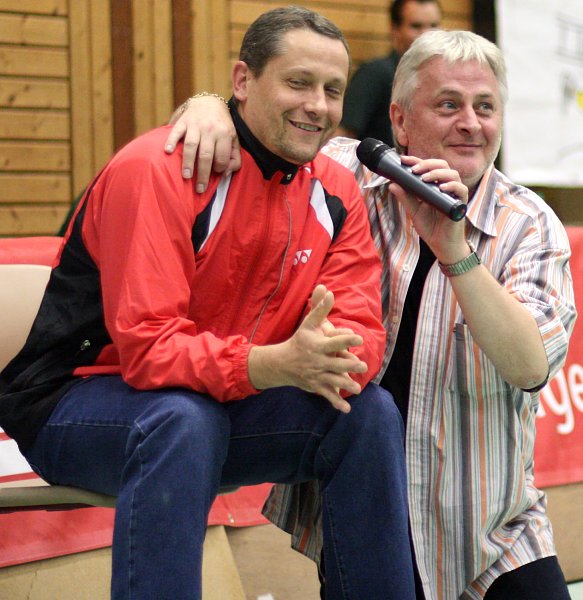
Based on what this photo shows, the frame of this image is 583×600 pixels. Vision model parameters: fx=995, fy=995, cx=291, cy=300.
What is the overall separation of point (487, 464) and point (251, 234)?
66cm

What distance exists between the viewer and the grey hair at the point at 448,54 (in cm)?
201

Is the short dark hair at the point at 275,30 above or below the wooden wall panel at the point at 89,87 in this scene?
above

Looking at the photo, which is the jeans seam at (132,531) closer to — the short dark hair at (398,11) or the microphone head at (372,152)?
the microphone head at (372,152)

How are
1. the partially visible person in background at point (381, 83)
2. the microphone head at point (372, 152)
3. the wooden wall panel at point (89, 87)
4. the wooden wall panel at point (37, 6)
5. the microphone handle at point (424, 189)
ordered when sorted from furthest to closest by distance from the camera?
the wooden wall panel at point (89, 87) → the wooden wall panel at point (37, 6) → the partially visible person in background at point (381, 83) → the microphone head at point (372, 152) → the microphone handle at point (424, 189)

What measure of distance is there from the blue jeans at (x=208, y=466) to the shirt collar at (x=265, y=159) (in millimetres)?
415

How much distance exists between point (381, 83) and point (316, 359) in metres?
2.93

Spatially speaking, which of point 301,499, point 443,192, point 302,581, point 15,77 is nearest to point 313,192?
point 443,192

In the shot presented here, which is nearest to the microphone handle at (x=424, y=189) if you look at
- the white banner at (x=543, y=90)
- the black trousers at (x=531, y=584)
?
the black trousers at (x=531, y=584)

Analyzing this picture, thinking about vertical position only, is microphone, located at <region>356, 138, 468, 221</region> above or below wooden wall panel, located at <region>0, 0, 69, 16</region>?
below

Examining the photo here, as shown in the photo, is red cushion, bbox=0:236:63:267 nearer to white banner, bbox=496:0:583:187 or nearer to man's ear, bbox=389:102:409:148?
man's ear, bbox=389:102:409:148

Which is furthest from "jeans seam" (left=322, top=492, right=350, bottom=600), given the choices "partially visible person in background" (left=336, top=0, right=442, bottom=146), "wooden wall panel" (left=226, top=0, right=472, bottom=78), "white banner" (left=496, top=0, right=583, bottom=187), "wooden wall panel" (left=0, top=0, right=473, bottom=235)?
"white banner" (left=496, top=0, right=583, bottom=187)

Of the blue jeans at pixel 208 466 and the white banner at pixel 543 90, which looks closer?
the blue jeans at pixel 208 466

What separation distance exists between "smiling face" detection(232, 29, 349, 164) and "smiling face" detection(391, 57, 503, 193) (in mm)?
240

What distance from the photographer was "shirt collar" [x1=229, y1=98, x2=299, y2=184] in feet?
6.08
